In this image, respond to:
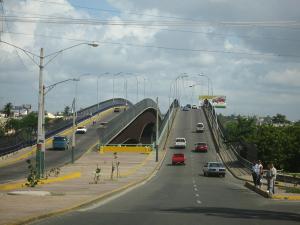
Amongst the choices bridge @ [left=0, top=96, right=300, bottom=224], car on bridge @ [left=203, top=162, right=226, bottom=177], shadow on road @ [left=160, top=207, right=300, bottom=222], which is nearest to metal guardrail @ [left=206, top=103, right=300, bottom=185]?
bridge @ [left=0, top=96, right=300, bottom=224]

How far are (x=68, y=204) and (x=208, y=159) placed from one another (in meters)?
56.4

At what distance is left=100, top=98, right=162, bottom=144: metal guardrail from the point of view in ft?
310

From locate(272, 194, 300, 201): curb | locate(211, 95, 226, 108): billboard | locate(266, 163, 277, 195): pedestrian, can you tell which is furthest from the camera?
locate(211, 95, 226, 108): billboard

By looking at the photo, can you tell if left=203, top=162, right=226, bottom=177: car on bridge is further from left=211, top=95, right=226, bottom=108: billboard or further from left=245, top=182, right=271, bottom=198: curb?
left=211, top=95, right=226, bottom=108: billboard

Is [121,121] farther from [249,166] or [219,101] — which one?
[219,101]

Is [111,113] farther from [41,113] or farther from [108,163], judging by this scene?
[41,113]

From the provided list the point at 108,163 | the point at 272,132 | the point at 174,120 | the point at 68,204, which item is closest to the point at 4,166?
the point at 108,163

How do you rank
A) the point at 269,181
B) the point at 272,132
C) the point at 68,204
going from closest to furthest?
the point at 68,204
the point at 269,181
the point at 272,132

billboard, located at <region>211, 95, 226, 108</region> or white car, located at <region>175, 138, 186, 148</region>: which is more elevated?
billboard, located at <region>211, 95, 226, 108</region>

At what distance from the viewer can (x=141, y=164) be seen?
68750 mm

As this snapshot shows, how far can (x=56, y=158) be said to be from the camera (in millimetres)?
72625

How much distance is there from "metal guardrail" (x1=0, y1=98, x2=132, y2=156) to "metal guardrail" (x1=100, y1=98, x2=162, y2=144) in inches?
361

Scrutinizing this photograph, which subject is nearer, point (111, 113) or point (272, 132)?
point (272, 132)

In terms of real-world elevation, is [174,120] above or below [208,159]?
above
